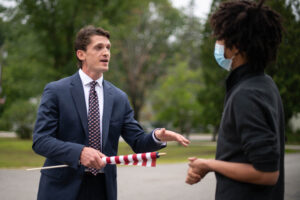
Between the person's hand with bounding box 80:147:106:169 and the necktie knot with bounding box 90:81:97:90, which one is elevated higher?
the necktie knot with bounding box 90:81:97:90

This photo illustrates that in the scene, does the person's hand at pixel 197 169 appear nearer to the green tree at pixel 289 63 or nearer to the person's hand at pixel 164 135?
the person's hand at pixel 164 135

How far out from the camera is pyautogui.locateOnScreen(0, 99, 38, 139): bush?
73.8ft

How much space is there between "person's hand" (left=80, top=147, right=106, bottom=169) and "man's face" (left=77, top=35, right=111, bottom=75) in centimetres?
98

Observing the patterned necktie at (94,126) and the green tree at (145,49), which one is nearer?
the patterned necktie at (94,126)

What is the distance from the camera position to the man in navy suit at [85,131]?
9.84 ft

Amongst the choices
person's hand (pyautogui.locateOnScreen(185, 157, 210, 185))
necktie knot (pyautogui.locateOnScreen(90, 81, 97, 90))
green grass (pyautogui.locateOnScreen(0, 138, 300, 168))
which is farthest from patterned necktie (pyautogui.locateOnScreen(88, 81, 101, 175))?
green grass (pyautogui.locateOnScreen(0, 138, 300, 168))

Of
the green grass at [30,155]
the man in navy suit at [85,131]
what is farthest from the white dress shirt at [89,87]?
the green grass at [30,155]

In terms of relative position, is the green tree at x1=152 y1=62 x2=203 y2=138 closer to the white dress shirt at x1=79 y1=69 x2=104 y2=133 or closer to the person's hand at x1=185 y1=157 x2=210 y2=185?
the white dress shirt at x1=79 y1=69 x2=104 y2=133

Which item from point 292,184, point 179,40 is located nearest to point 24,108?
point 292,184

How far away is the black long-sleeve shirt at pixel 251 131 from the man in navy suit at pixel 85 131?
3.31 ft

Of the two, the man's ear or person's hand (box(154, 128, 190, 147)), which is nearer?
person's hand (box(154, 128, 190, 147))

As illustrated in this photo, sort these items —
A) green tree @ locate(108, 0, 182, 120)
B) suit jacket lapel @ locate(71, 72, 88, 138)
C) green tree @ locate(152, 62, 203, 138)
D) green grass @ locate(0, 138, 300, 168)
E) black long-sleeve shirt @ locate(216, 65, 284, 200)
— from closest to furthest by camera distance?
1. black long-sleeve shirt @ locate(216, 65, 284, 200)
2. suit jacket lapel @ locate(71, 72, 88, 138)
3. green grass @ locate(0, 138, 300, 168)
4. green tree @ locate(152, 62, 203, 138)
5. green tree @ locate(108, 0, 182, 120)

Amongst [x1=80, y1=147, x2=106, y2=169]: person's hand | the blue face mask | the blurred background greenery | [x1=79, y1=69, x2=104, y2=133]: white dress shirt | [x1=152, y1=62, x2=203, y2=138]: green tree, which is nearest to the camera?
the blue face mask

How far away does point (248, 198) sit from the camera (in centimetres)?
207
